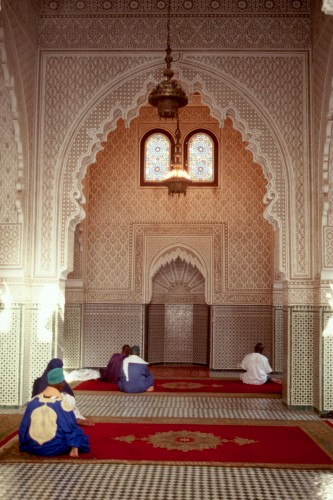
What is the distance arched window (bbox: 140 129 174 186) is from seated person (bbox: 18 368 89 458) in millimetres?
6050

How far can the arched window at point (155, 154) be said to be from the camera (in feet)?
32.4

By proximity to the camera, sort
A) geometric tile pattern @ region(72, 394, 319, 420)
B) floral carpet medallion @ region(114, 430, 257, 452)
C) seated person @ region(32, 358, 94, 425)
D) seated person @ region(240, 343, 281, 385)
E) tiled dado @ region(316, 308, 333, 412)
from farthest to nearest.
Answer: seated person @ region(240, 343, 281, 385)
tiled dado @ region(316, 308, 333, 412)
geometric tile pattern @ region(72, 394, 319, 420)
floral carpet medallion @ region(114, 430, 257, 452)
seated person @ region(32, 358, 94, 425)

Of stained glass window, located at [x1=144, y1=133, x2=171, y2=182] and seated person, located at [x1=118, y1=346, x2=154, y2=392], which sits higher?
stained glass window, located at [x1=144, y1=133, x2=171, y2=182]

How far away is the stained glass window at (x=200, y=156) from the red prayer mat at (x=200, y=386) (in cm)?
332

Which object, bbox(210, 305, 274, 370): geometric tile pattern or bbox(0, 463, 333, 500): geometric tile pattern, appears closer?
bbox(0, 463, 333, 500): geometric tile pattern

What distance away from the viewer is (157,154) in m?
9.92

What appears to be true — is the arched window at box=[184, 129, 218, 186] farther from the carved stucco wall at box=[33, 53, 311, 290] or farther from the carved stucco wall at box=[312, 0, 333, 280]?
the carved stucco wall at box=[312, 0, 333, 280]

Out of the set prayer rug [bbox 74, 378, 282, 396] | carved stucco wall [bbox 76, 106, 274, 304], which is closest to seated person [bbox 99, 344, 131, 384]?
prayer rug [bbox 74, 378, 282, 396]

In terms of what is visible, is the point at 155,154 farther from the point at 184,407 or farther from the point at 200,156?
the point at 184,407

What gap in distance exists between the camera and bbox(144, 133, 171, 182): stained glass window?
990cm

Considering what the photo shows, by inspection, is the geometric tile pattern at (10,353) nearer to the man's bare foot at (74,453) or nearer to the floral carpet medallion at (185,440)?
the floral carpet medallion at (185,440)

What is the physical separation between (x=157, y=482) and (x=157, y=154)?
22.7 feet

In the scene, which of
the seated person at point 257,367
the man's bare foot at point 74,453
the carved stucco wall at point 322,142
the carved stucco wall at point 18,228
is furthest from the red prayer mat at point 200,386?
the man's bare foot at point 74,453

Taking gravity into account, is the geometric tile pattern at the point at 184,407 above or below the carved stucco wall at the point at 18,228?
below
